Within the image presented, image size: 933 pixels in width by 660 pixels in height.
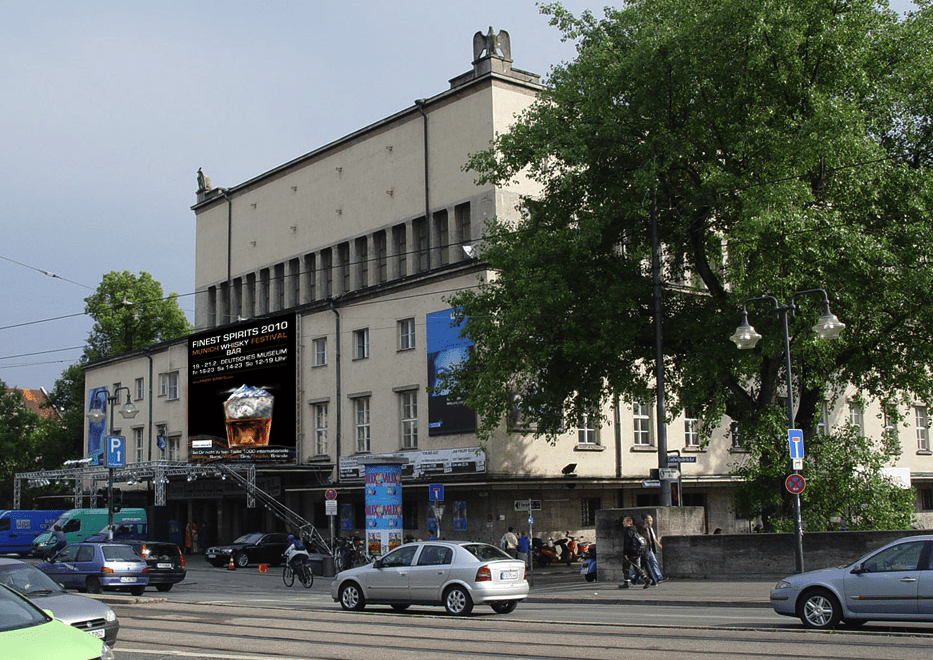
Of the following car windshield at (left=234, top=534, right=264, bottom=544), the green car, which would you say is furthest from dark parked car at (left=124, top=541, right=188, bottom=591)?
the green car

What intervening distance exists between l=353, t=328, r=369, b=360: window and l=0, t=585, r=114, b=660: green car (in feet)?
113

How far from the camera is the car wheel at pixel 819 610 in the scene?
49.6 feet

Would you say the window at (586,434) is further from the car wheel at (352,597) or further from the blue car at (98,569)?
the car wheel at (352,597)

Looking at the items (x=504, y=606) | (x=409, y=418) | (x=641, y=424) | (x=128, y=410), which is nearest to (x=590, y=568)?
(x=504, y=606)

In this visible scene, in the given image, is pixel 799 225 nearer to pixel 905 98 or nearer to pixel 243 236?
pixel 905 98

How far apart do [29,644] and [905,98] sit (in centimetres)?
2427

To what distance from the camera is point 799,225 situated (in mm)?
24094

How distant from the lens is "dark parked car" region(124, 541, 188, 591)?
91.6 feet

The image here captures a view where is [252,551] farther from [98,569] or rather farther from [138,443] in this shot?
[138,443]

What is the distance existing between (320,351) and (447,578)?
27592mm

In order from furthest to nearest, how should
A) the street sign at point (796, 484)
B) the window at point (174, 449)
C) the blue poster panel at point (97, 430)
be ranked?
the blue poster panel at point (97, 430), the window at point (174, 449), the street sign at point (796, 484)

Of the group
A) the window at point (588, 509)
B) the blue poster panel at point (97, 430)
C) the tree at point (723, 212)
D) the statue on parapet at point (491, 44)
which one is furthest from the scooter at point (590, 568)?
the blue poster panel at point (97, 430)

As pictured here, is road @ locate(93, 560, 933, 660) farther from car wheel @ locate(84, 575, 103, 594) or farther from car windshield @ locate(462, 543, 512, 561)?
car wheel @ locate(84, 575, 103, 594)

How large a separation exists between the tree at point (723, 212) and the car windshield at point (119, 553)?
31.8 ft
